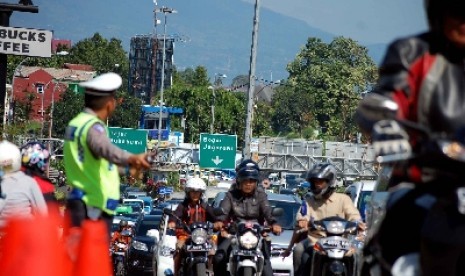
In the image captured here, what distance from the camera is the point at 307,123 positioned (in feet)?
456

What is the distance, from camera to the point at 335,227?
12898mm

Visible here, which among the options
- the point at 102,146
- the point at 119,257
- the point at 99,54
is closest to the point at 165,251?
the point at 119,257

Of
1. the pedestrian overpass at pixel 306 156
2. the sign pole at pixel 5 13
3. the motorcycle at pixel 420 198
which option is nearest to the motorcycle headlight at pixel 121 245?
the sign pole at pixel 5 13

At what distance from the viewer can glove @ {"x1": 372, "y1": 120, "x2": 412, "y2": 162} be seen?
448 cm

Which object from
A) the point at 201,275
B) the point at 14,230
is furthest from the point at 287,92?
the point at 14,230

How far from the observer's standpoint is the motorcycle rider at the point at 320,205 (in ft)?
44.5

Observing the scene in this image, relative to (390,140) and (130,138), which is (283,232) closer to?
(390,140)

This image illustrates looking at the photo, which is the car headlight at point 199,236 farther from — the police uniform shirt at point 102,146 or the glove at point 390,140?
the glove at point 390,140

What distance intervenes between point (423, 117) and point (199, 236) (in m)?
11.2

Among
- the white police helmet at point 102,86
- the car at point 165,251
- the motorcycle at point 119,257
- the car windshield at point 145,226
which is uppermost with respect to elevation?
the white police helmet at point 102,86

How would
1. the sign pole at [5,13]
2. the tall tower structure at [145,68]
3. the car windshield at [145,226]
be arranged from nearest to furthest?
the car windshield at [145,226] → the sign pole at [5,13] → the tall tower structure at [145,68]

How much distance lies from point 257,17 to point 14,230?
33.3 m

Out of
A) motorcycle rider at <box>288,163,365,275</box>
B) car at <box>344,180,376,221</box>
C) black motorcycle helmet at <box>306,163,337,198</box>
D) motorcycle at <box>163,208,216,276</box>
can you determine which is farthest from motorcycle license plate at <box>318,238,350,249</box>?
car at <box>344,180,376,221</box>

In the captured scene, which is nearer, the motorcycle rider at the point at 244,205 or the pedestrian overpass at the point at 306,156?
the motorcycle rider at the point at 244,205
